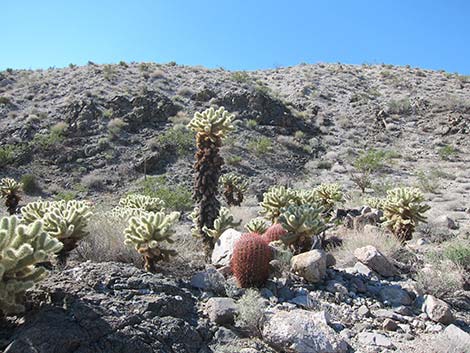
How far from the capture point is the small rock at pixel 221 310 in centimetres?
481

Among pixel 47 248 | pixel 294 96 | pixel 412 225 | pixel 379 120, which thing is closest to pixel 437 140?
pixel 379 120

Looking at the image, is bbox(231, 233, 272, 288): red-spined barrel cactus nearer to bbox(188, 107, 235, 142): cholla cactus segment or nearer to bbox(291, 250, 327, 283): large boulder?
bbox(291, 250, 327, 283): large boulder

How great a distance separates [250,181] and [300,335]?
17701mm

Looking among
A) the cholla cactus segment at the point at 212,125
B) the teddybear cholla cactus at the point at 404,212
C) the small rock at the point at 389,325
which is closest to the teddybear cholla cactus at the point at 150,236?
the cholla cactus segment at the point at 212,125

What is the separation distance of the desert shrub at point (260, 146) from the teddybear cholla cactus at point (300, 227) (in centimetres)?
1769

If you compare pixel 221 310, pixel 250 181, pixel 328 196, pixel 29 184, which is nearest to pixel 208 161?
pixel 221 310

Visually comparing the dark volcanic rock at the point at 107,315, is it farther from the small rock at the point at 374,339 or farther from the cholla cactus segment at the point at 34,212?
the cholla cactus segment at the point at 34,212

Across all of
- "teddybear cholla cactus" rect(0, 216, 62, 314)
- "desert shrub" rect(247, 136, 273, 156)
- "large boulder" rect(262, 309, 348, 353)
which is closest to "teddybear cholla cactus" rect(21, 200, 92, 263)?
"teddybear cholla cactus" rect(0, 216, 62, 314)

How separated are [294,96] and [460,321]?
93.1ft

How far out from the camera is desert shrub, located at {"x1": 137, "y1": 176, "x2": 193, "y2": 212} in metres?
18.0

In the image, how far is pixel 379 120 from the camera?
97.5ft

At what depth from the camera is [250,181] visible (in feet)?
72.4

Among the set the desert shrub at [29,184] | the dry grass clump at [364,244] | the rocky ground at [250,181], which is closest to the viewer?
the rocky ground at [250,181]

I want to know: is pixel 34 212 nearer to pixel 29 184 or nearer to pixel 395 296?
pixel 395 296
